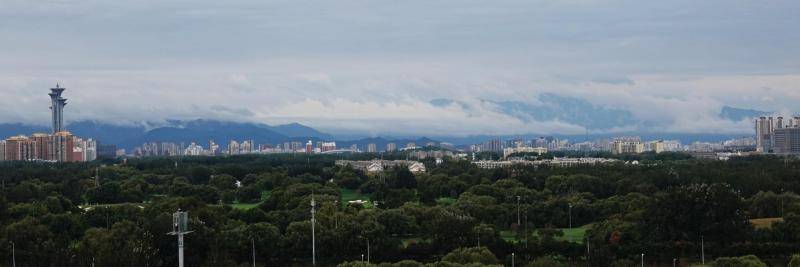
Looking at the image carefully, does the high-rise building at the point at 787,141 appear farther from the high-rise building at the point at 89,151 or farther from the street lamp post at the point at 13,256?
the street lamp post at the point at 13,256

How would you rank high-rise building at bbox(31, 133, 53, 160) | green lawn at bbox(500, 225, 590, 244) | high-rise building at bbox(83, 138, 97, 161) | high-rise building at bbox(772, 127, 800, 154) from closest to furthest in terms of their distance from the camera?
green lawn at bbox(500, 225, 590, 244), high-rise building at bbox(31, 133, 53, 160), high-rise building at bbox(772, 127, 800, 154), high-rise building at bbox(83, 138, 97, 161)

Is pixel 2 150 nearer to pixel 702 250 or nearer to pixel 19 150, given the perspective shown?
pixel 19 150

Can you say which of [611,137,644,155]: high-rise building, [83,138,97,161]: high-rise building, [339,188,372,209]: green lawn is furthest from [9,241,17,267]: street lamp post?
[611,137,644,155]: high-rise building

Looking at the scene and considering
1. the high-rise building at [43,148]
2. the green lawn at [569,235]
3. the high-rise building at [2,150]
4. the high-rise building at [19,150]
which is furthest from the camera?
the high-rise building at [2,150]

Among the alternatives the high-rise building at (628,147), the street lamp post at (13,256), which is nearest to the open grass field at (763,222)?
the street lamp post at (13,256)

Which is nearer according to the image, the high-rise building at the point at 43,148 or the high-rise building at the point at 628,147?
the high-rise building at the point at 43,148

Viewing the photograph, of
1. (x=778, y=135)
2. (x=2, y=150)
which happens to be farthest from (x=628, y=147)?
(x=2, y=150)

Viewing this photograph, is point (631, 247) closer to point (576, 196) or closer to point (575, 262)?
point (575, 262)

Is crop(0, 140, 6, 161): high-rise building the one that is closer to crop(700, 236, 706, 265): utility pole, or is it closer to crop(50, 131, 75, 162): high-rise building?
crop(50, 131, 75, 162): high-rise building

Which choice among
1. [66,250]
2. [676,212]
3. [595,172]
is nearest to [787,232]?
[676,212]
